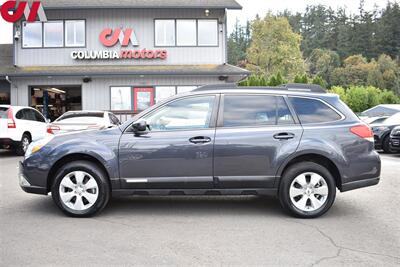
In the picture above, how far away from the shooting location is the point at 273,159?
236 inches

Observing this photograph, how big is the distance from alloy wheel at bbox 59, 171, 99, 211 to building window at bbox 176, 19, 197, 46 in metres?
17.7

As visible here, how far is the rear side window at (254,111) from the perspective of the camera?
244 inches

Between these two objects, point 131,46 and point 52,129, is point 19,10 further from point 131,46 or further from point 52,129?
point 52,129

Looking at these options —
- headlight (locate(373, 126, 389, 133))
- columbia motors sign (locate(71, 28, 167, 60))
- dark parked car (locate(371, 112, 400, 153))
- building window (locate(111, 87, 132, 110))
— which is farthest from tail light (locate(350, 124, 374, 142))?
columbia motors sign (locate(71, 28, 167, 60))

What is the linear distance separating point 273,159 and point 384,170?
6032 mm

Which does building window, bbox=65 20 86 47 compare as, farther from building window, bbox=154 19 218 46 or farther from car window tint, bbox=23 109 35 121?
car window tint, bbox=23 109 35 121

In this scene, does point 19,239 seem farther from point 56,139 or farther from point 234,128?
point 234,128

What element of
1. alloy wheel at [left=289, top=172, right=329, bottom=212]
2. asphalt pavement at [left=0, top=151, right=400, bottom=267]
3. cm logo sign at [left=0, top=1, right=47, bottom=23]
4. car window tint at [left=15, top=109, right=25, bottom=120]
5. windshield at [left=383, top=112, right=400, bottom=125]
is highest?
cm logo sign at [left=0, top=1, right=47, bottom=23]

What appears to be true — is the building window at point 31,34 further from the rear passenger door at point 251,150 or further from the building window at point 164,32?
the rear passenger door at point 251,150

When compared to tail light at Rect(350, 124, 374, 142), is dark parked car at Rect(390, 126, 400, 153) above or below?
below

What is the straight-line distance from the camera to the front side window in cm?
616

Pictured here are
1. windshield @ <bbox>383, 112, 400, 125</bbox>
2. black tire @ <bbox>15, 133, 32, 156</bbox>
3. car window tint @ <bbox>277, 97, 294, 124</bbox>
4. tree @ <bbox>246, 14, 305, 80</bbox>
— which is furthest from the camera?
tree @ <bbox>246, 14, 305, 80</bbox>

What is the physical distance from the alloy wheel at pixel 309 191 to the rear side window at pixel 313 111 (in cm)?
79

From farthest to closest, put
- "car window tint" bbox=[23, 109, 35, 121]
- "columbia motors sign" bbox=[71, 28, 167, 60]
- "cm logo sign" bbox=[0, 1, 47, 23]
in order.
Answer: "columbia motors sign" bbox=[71, 28, 167, 60]
"cm logo sign" bbox=[0, 1, 47, 23]
"car window tint" bbox=[23, 109, 35, 121]
